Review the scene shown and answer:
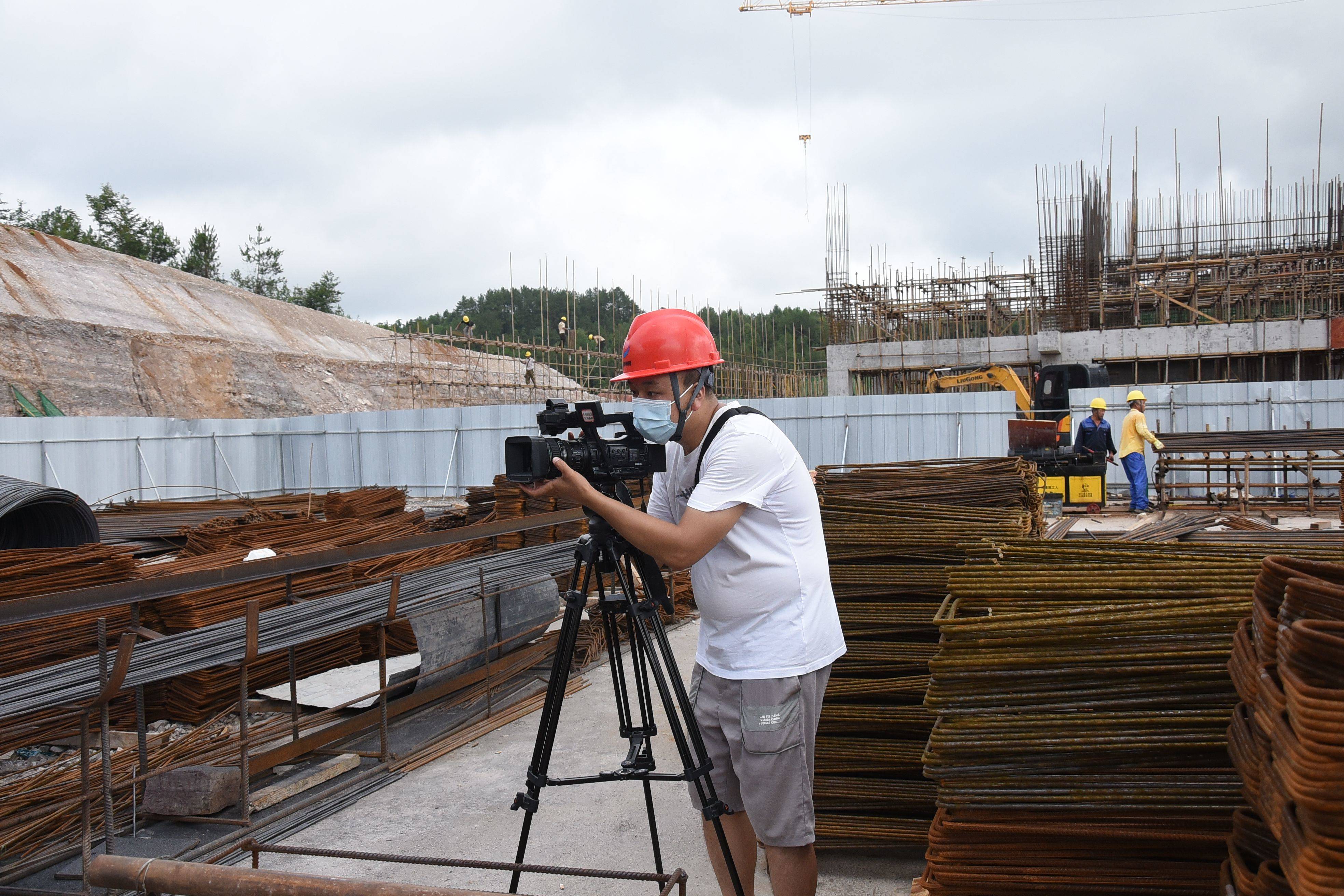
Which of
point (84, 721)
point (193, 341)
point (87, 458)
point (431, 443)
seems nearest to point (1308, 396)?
point (431, 443)

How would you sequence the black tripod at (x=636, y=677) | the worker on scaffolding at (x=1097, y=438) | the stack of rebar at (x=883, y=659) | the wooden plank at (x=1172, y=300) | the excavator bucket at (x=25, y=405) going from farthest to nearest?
the wooden plank at (x=1172, y=300) < the excavator bucket at (x=25, y=405) < the worker on scaffolding at (x=1097, y=438) < the stack of rebar at (x=883, y=659) < the black tripod at (x=636, y=677)

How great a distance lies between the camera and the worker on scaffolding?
13.4m

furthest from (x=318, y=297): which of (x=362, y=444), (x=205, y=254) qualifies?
(x=362, y=444)

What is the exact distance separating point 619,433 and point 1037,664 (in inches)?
52.9

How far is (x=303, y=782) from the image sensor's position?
4473 millimetres

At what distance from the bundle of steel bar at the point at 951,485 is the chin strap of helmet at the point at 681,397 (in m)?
1.88

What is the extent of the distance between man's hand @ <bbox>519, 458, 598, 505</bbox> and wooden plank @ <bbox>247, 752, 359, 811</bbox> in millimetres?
2619

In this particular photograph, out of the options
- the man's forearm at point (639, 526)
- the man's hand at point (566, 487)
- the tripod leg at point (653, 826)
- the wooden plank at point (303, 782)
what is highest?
the man's hand at point (566, 487)

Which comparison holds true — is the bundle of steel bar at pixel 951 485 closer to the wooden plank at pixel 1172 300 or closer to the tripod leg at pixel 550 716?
the tripod leg at pixel 550 716

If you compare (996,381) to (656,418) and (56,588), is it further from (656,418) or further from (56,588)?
(656,418)

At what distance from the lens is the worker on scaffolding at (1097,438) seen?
44.1 feet

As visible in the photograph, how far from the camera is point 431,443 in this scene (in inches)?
846

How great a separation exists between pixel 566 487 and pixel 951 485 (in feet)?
9.33

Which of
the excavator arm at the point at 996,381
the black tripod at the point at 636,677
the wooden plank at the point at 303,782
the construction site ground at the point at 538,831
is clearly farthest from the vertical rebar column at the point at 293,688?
the excavator arm at the point at 996,381
